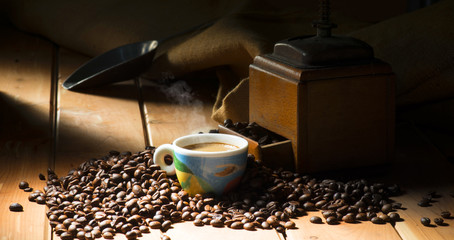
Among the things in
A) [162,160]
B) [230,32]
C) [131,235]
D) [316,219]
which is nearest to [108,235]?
[131,235]

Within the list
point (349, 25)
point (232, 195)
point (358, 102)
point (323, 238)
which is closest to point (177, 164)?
point (232, 195)

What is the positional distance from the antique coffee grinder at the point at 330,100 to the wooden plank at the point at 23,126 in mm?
615

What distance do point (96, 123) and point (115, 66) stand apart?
0.34 meters

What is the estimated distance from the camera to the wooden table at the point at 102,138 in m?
1.22

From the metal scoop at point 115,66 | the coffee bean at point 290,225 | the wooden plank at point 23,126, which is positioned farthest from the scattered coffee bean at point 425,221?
the metal scoop at point 115,66

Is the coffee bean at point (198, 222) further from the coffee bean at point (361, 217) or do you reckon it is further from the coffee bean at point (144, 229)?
the coffee bean at point (361, 217)

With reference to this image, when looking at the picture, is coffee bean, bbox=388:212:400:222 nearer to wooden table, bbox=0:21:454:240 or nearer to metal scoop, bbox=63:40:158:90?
wooden table, bbox=0:21:454:240

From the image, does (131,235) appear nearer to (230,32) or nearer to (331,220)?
(331,220)

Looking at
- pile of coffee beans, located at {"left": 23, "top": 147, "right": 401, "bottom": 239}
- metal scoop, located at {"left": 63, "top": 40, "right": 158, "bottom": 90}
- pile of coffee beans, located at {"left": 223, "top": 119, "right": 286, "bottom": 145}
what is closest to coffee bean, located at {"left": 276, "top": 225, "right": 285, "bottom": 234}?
pile of coffee beans, located at {"left": 23, "top": 147, "right": 401, "bottom": 239}

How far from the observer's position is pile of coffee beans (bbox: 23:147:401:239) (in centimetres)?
123

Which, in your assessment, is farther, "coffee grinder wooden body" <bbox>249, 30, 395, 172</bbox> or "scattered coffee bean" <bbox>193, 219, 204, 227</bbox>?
"coffee grinder wooden body" <bbox>249, 30, 395, 172</bbox>

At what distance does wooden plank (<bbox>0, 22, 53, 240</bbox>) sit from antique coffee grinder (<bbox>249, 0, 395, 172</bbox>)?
24.2 inches

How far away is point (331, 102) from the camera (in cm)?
145

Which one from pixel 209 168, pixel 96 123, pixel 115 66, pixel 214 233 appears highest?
pixel 115 66
